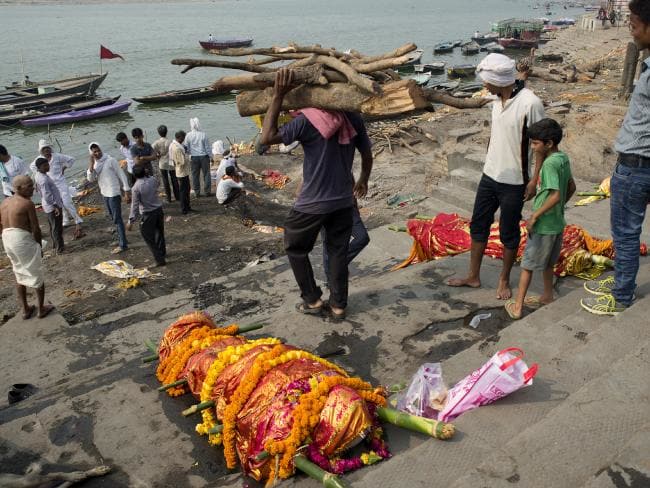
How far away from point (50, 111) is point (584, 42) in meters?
34.2

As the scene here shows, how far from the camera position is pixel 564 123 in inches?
419

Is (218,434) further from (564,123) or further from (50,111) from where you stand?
(50,111)

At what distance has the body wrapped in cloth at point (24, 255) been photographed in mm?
6090

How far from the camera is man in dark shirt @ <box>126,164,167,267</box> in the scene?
7621 millimetres

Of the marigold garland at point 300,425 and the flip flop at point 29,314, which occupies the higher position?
the marigold garland at point 300,425

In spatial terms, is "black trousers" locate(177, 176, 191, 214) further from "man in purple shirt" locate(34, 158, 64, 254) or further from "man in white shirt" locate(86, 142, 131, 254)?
"man in purple shirt" locate(34, 158, 64, 254)

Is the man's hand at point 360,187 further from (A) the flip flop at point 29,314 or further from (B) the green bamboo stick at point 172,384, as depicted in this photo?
(A) the flip flop at point 29,314

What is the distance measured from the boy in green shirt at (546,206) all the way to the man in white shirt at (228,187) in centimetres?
792

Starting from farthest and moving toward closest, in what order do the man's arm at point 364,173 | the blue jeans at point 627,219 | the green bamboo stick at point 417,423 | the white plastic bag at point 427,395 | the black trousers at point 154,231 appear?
the black trousers at point 154,231 → the man's arm at point 364,173 → the blue jeans at point 627,219 → the white plastic bag at point 427,395 → the green bamboo stick at point 417,423

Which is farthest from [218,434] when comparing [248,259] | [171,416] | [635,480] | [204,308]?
[248,259]

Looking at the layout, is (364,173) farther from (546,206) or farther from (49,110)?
(49,110)

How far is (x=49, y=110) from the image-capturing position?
24.3 m

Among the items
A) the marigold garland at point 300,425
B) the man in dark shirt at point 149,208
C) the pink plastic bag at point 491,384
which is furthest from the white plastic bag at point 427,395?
the man in dark shirt at point 149,208

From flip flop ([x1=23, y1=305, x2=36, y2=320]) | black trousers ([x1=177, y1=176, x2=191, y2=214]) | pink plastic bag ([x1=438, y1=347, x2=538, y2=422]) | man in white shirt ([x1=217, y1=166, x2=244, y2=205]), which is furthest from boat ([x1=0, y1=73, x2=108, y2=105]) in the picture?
pink plastic bag ([x1=438, y1=347, x2=538, y2=422])
